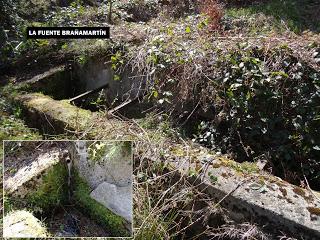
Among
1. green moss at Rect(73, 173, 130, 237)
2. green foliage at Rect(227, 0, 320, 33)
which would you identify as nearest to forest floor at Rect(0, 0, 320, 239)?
green moss at Rect(73, 173, 130, 237)

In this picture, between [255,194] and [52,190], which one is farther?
[52,190]

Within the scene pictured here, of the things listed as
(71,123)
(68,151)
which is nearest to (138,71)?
(71,123)

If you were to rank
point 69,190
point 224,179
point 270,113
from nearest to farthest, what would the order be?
point 224,179, point 69,190, point 270,113

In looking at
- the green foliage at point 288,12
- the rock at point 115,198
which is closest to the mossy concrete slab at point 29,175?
the rock at point 115,198

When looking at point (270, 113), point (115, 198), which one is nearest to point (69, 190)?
point (115, 198)

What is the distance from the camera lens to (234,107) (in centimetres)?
425

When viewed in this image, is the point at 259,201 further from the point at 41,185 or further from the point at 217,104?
the point at 41,185

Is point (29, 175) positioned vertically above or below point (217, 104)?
below

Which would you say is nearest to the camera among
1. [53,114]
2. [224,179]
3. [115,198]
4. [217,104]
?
[115,198]

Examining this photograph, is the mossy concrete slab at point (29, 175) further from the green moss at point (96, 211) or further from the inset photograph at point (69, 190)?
the green moss at point (96, 211)

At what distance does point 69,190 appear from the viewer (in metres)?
3.47

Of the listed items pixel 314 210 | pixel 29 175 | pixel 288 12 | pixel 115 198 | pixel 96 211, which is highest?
pixel 288 12

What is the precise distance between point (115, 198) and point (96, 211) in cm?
42

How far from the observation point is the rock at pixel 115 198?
284cm
